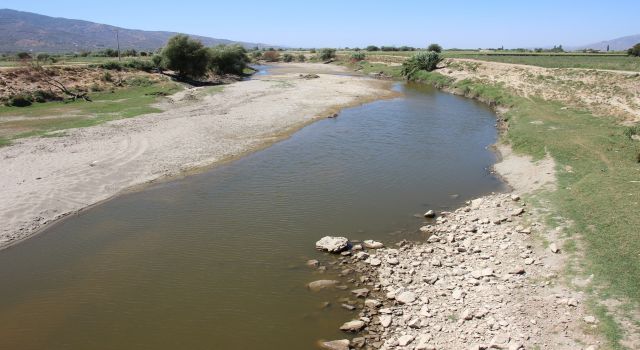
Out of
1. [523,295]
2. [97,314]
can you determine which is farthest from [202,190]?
[523,295]

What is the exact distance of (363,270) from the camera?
14828 mm

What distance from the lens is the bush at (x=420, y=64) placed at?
85.4 meters

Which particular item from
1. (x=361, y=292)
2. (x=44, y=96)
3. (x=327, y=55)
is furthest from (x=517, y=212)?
(x=327, y=55)

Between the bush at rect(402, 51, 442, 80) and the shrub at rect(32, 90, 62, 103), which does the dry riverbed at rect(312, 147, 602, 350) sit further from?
the bush at rect(402, 51, 442, 80)

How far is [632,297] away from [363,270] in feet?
26.3

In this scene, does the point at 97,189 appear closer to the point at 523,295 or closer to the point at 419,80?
the point at 523,295

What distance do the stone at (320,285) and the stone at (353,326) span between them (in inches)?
84.3

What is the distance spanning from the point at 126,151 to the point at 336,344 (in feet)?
75.7

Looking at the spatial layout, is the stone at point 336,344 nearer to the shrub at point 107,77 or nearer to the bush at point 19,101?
the bush at point 19,101

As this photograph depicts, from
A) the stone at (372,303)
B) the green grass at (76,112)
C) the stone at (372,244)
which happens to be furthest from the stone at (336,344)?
the green grass at (76,112)

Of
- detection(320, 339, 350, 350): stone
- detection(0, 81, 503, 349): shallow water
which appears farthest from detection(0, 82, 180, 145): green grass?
detection(320, 339, 350, 350): stone

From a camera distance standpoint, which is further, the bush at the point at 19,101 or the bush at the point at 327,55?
the bush at the point at 327,55

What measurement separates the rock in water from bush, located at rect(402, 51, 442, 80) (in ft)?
243

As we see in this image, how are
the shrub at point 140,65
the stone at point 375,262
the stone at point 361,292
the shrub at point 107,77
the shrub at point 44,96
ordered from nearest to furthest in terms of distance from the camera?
the stone at point 361,292, the stone at point 375,262, the shrub at point 44,96, the shrub at point 107,77, the shrub at point 140,65
